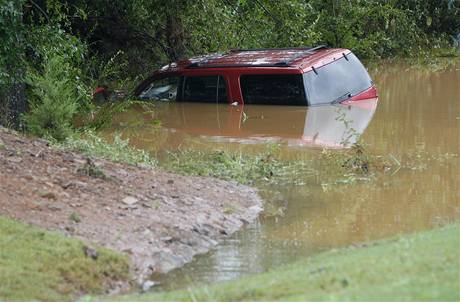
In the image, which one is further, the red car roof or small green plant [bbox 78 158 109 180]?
the red car roof

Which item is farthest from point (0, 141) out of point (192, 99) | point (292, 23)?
point (292, 23)

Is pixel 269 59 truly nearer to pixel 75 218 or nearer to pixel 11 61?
pixel 11 61

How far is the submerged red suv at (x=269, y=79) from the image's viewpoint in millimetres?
14797

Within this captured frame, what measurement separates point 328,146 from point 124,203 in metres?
4.86

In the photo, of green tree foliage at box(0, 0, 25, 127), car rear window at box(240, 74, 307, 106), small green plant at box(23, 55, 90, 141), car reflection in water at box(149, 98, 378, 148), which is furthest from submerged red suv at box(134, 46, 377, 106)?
small green plant at box(23, 55, 90, 141)

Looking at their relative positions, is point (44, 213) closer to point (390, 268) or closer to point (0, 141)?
point (0, 141)

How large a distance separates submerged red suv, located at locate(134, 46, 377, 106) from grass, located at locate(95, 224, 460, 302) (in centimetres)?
893

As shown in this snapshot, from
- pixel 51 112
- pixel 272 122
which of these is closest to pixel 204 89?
pixel 272 122

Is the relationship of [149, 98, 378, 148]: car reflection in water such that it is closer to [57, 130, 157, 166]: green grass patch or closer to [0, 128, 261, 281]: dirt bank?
[57, 130, 157, 166]: green grass patch

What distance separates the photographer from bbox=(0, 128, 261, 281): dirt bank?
689cm

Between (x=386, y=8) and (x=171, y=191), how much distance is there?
18.9 meters

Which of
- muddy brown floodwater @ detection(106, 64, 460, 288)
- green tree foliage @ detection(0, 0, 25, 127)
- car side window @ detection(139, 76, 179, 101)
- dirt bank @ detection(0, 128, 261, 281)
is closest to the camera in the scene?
dirt bank @ detection(0, 128, 261, 281)

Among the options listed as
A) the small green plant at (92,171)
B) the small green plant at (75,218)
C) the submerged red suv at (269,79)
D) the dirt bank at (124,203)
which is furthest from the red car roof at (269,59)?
the small green plant at (75,218)

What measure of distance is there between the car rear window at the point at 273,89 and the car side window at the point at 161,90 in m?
1.57
